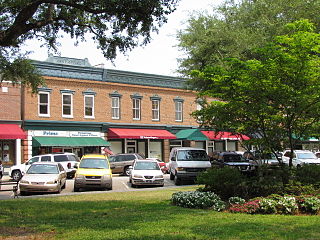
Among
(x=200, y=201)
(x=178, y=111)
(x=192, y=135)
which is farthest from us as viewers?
(x=178, y=111)

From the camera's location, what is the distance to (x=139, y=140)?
3897 cm

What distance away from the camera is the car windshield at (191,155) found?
2202 cm

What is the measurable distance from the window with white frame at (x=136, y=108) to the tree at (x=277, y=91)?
80.1 ft

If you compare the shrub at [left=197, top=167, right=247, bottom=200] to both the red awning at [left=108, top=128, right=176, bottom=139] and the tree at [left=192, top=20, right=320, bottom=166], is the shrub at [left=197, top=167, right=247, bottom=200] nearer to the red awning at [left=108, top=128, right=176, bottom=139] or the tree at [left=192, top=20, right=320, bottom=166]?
the tree at [left=192, top=20, right=320, bottom=166]

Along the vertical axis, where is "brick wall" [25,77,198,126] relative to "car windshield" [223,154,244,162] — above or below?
above

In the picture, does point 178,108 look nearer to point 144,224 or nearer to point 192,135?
point 192,135

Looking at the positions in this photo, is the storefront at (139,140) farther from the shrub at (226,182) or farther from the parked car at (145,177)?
the shrub at (226,182)

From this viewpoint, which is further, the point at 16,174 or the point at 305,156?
the point at 305,156

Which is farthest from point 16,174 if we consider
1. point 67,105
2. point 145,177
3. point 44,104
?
point 145,177

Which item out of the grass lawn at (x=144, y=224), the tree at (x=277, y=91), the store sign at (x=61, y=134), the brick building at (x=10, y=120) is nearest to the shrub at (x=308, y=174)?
the tree at (x=277, y=91)

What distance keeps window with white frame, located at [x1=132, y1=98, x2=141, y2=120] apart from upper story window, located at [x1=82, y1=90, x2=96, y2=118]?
4138mm

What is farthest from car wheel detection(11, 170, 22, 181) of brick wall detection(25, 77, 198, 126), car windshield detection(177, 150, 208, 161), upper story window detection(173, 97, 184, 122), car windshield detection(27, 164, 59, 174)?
upper story window detection(173, 97, 184, 122)

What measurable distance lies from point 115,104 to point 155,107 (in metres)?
4.29

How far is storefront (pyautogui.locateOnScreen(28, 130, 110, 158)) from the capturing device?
106ft
